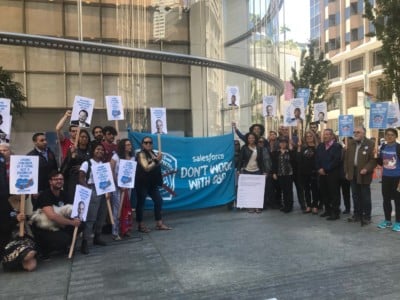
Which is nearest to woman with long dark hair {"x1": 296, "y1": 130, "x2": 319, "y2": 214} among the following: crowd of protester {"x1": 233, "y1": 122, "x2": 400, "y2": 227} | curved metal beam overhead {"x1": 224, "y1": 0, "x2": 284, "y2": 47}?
crowd of protester {"x1": 233, "y1": 122, "x2": 400, "y2": 227}

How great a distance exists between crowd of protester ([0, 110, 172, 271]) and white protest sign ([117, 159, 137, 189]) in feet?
0.59

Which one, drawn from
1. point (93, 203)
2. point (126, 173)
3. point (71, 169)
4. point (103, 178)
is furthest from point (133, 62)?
point (93, 203)

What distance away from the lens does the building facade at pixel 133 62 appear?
510 inches

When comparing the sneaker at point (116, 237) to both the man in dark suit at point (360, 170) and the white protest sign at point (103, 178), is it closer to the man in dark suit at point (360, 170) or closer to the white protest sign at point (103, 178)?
the white protest sign at point (103, 178)

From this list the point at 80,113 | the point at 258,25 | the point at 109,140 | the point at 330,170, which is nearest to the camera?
the point at 80,113

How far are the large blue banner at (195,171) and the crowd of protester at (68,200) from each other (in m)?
1.03

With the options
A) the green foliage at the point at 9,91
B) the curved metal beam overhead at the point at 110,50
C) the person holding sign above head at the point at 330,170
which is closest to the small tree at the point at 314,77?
the curved metal beam overhead at the point at 110,50

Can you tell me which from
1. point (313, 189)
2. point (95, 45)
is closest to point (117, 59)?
point (95, 45)

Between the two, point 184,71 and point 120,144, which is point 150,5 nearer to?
point 184,71

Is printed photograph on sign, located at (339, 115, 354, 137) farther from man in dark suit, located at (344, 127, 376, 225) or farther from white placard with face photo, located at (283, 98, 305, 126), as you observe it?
man in dark suit, located at (344, 127, 376, 225)

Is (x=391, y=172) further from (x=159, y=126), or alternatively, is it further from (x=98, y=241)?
(x=98, y=241)

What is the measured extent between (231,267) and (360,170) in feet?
11.7

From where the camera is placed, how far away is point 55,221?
6.12 meters

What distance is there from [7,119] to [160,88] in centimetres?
844
